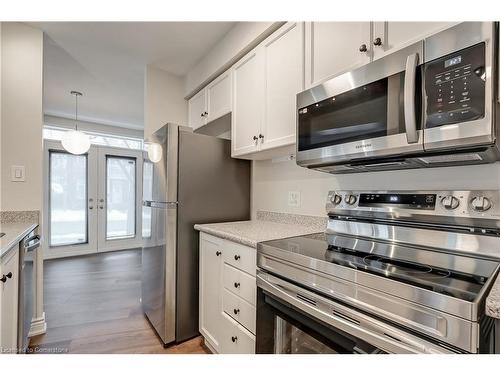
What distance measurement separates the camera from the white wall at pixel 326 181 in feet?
3.56

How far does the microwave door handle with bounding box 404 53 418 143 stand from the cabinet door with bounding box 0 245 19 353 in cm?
180

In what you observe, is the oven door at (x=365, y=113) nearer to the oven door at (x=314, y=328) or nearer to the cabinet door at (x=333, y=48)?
the cabinet door at (x=333, y=48)

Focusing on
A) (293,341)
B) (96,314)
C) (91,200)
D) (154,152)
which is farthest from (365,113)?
(91,200)

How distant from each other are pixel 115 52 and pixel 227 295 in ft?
8.04

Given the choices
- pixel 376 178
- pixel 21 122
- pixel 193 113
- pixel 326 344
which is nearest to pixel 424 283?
pixel 326 344

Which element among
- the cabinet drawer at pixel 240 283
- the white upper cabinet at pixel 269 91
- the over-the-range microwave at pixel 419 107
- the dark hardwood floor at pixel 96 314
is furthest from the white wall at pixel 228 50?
the dark hardwood floor at pixel 96 314

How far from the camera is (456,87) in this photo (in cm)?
84

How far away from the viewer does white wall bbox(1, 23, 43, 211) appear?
1958mm

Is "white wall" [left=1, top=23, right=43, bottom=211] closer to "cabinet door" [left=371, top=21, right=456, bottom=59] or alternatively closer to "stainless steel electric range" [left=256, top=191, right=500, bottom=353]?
"stainless steel electric range" [left=256, top=191, right=500, bottom=353]

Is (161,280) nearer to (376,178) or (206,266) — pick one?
(206,266)

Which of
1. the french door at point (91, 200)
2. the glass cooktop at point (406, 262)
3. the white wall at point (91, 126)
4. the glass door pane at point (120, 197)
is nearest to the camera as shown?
the glass cooktop at point (406, 262)

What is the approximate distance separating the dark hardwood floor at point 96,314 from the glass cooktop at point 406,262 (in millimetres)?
1297
